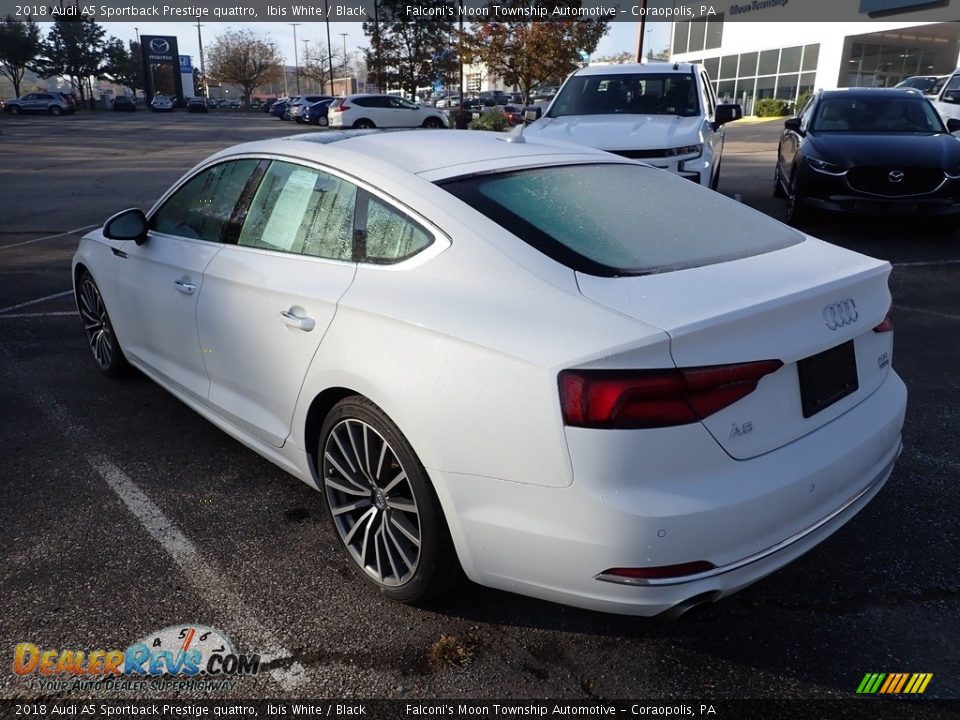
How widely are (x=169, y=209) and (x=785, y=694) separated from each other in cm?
357

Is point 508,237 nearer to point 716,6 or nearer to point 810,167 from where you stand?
point 810,167

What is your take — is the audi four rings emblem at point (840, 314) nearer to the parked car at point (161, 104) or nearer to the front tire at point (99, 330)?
the front tire at point (99, 330)

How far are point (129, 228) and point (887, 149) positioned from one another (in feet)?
25.2

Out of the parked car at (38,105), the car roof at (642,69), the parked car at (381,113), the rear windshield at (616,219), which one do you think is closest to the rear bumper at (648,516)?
the rear windshield at (616,219)

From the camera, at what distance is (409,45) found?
4228 centimetres

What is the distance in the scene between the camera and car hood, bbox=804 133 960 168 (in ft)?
26.2

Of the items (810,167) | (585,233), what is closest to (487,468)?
(585,233)

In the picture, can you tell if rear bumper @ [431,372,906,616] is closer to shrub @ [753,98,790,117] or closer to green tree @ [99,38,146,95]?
shrub @ [753,98,790,117]

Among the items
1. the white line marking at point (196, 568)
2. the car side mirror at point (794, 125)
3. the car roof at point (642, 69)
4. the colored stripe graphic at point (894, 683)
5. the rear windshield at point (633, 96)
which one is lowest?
Answer: the white line marking at point (196, 568)

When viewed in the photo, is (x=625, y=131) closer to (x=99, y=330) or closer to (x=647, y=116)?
(x=647, y=116)

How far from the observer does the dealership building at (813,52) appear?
119 ft

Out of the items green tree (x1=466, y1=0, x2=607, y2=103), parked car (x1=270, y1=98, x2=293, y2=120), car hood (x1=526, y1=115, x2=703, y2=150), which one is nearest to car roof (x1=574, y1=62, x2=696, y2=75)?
car hood (x1=526, y1=115, x2=703, y2=150)

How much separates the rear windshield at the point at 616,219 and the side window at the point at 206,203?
4.33 ft

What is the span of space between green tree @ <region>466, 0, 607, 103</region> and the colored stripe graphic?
28.7 m
